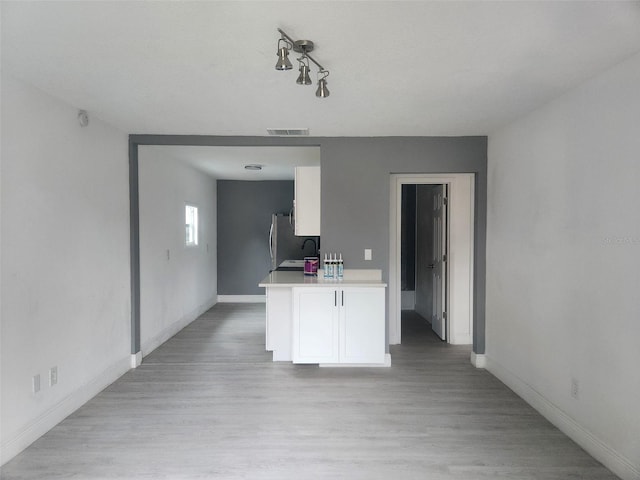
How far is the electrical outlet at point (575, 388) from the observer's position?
2.62 meters

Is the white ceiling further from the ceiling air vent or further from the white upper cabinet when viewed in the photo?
the white upper cabinet

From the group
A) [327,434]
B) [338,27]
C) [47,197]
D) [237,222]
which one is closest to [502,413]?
[327,434]

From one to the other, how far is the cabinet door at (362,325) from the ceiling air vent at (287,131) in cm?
158

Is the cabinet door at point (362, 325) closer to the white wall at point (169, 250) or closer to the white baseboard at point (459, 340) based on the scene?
the white baseboard at point (459, 340)

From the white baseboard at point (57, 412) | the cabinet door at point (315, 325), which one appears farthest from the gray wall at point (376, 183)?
the white baseboard at point (57, 412)

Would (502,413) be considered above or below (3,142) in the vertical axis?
below

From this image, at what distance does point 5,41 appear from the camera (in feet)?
6.71

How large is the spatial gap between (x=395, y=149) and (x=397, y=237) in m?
1.19

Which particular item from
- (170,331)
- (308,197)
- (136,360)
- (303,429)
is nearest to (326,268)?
(308,197)

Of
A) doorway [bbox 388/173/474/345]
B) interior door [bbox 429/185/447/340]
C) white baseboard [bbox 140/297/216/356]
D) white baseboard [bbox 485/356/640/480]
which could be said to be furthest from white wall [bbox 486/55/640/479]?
white baseboard [bbox 140/297/216/356]

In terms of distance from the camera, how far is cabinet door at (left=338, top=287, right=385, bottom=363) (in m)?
3.87

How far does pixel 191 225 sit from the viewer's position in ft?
20.8

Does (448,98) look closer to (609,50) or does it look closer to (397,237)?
(609,50)

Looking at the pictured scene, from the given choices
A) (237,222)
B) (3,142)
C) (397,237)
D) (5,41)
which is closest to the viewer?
(5,41)
